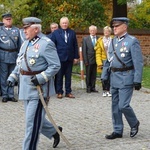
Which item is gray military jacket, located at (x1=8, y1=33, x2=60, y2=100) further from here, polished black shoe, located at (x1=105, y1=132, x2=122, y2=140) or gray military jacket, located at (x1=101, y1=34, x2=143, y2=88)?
polished black shoe, located at (x1=105, y1=132, x2=122, y2=140)

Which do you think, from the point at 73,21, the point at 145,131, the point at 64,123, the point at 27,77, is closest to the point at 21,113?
the point at 64,123

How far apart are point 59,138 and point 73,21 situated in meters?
15.4

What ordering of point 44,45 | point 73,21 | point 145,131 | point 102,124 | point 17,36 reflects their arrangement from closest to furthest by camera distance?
point 44,45 → point 145,131 → point 102,124 → point 17,36 → point 73,21

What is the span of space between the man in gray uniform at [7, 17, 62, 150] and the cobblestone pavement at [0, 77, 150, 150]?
0.88 m

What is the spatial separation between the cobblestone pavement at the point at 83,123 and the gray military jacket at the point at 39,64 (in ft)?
3.65

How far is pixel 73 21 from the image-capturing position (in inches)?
936

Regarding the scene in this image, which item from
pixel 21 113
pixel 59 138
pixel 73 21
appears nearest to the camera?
pixel 59 138

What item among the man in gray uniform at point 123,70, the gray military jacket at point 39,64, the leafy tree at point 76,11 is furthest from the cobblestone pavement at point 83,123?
the leafy tree at point 76,11

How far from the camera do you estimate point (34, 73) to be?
25.9ft

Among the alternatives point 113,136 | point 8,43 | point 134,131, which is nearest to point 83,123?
point 113,136

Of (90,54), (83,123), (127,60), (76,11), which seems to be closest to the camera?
(127,60)

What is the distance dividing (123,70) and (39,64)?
1.76m

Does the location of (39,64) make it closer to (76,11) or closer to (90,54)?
(90,54)

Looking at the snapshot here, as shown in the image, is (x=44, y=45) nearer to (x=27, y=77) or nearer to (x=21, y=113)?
(x=27, y=77)
